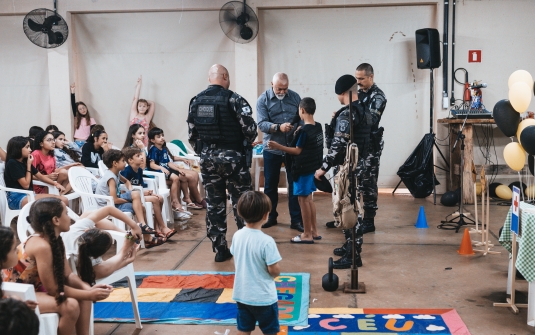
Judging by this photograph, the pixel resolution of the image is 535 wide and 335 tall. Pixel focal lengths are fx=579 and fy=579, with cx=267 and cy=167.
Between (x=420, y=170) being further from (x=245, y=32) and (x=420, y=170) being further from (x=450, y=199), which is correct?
(x=245, y=32)

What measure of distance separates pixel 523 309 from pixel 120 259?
2.74m

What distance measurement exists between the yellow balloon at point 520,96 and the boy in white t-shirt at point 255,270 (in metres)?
2.20

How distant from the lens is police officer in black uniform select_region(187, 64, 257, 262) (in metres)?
4.89

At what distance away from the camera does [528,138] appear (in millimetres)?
3875

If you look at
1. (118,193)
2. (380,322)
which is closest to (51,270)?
(380,322)

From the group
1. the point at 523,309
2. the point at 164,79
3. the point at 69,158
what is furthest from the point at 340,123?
the point at 164,79

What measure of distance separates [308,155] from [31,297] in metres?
3.40

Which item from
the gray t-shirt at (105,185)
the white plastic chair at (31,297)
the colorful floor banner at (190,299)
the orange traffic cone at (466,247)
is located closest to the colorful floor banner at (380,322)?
the colorful floor banner at (190,299)

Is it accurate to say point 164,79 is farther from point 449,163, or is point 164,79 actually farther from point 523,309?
point 523,309

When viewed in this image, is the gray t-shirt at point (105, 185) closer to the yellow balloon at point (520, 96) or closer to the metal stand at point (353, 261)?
the metal stand at point (353, 261)

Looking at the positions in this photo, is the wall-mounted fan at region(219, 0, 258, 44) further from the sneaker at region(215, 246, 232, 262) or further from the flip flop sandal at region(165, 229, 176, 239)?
the sneaker at region(215, 246, 232, 262)

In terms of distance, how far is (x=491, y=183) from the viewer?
8398 millimetres

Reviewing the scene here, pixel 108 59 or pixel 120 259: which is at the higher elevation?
pixel 108 59

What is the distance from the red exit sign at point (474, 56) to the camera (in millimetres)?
8547
